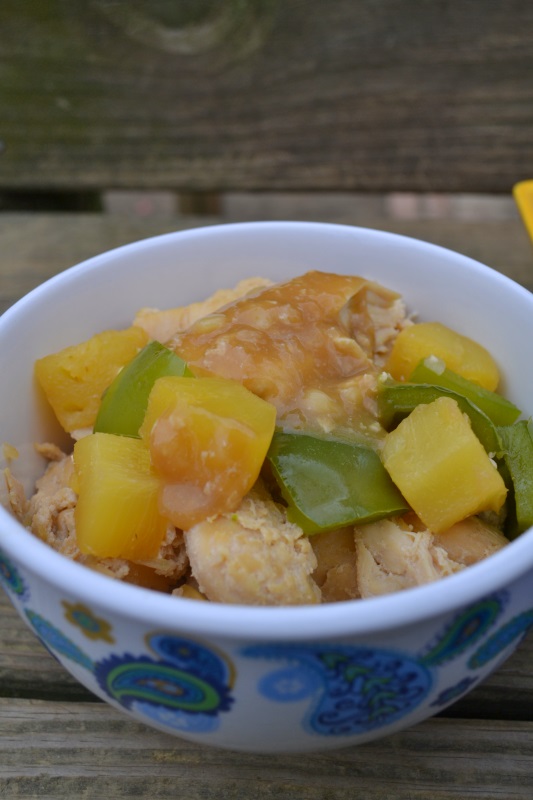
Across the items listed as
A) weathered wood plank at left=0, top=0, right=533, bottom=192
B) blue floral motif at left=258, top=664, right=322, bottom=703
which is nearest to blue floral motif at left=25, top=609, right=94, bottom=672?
blue floral motif at left=258, top=664, right=322, bottom=703

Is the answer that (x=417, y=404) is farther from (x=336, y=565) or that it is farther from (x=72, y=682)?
(x=72, y=682)

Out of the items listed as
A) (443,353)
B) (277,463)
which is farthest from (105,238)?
(277,463)

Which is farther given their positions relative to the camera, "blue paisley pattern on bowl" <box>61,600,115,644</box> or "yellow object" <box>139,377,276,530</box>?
"yellow object" <box>139,377,276,530</box>

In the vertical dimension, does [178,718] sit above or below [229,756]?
above

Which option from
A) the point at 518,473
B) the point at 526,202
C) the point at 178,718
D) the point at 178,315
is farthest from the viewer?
the point at 526,202

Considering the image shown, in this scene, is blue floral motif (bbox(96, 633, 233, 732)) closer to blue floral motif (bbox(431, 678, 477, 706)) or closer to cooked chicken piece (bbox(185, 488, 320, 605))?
cooked chicken piece (bbox(185, 488, 320, 605))
